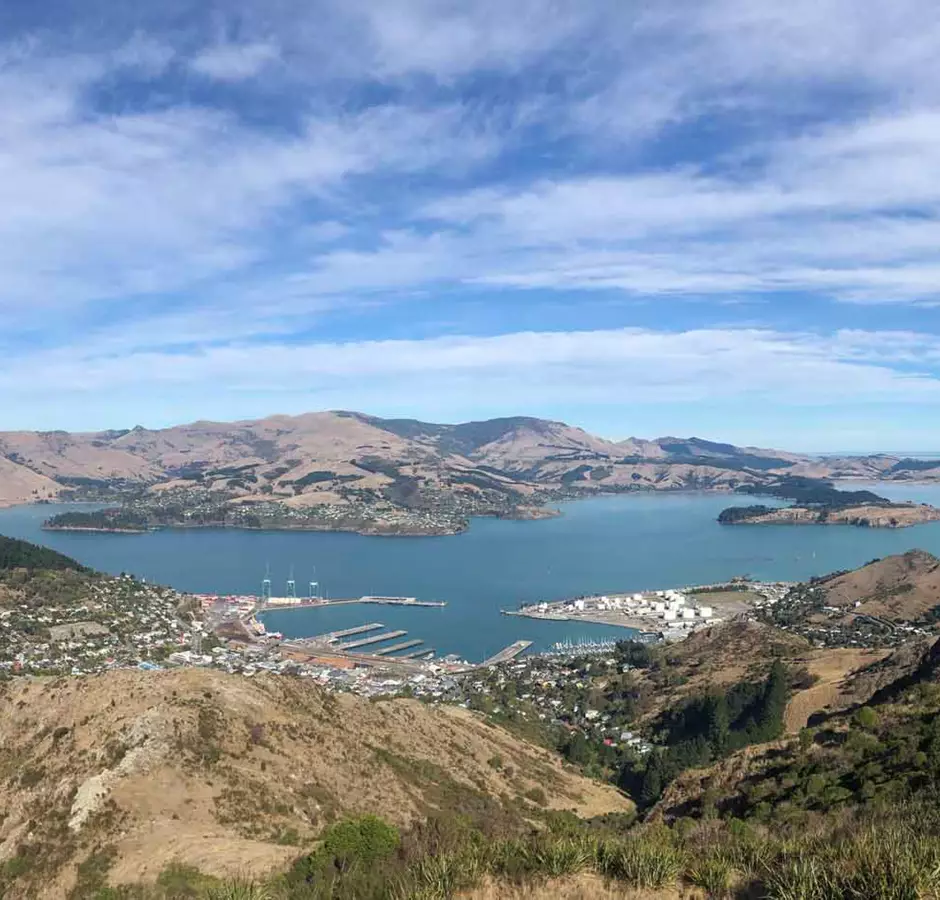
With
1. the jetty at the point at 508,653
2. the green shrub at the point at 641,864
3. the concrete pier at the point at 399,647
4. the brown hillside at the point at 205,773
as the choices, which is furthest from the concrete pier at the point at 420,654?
the green shrub at the point at 641,864

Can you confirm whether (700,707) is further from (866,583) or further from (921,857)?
(866,583)

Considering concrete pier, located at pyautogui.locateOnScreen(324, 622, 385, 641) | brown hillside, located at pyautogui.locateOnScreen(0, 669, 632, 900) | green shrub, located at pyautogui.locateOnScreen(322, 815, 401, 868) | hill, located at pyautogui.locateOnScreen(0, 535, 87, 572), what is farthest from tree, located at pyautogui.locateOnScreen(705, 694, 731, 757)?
hill, located at pyautogui.locateOnScreen(0, 535, 87, 572)

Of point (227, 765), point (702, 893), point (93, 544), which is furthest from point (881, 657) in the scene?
point (93, 544)

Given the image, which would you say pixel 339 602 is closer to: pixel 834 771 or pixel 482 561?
pixel 482 561

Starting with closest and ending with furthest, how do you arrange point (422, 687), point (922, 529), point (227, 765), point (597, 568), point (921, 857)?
point (921, 857)
point (227, 765)
point (422, 687)
point (597, 568)
point (922, 529)

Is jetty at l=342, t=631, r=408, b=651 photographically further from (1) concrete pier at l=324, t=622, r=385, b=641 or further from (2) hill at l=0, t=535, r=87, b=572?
(2) hill at l=0, t=535, r=87, b=572
